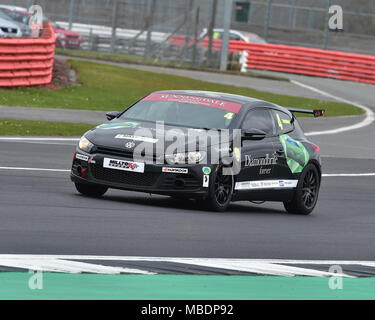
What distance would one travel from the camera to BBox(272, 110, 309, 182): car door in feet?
42.1

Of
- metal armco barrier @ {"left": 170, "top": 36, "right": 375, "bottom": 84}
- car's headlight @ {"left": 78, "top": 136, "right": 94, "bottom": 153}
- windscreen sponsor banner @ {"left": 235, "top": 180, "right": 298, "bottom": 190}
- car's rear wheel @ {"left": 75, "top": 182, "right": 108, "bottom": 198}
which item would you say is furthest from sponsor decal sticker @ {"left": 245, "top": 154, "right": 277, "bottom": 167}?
metal armco barrier @ {"left": 170, "top": 36, "right": 375, "bottom": 84}

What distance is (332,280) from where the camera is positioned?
812 centimetres

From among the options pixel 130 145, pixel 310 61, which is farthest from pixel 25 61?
pixel 310 61

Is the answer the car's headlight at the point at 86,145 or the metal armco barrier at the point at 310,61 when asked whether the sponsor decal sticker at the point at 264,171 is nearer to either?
the car's headlight at the point at 86,145

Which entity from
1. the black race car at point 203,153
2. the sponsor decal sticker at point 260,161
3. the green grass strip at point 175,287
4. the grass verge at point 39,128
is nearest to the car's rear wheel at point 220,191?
the black race car at point 203,153

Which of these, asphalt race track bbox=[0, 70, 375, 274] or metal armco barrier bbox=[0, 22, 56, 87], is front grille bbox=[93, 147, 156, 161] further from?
metal armco barrier bbox=[0, 22, 56, 87]

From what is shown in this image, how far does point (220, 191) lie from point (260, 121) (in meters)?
1.43

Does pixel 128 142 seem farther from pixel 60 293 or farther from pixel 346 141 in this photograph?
pixel 346 141

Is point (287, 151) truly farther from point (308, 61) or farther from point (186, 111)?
point (308, 61)

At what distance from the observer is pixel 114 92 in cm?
3098

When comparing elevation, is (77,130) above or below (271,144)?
below
